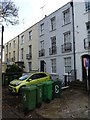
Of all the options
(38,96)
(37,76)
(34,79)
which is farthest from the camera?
(37,76)

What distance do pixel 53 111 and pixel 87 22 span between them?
1140 cm

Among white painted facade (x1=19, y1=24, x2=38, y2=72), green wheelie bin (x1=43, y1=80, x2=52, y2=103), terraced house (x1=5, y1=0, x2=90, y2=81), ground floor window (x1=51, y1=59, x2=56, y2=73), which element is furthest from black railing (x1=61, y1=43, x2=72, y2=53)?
green wheelie bin (x1=43, y1=80, x2=52, y2=103)

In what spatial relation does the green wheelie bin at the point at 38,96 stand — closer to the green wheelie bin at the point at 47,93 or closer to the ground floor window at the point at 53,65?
the green wheelie bin at the point at 47,93

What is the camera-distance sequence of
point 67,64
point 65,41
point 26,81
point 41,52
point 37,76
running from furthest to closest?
point 41,52, point 65,41, point 67,64, point 37,76, point 26,81

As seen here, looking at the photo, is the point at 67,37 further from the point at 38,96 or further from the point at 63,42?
the point at 38,96

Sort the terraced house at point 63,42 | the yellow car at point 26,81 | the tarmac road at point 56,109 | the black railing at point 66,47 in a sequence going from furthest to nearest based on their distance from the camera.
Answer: the black railing at point 66,47, the terraced house at point 63,42, the yellow car at point 26,81, the tarmac road at point 56,109

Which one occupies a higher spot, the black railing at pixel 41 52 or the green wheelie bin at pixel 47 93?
the black railing at pixel 41 52

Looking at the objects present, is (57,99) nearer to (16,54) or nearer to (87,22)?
(87,22)

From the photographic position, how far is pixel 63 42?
23.2 meters

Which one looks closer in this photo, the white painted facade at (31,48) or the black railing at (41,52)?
the black railing at (41,52)

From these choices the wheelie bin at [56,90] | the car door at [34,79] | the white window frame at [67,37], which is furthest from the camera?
the white window frame at [67,37]

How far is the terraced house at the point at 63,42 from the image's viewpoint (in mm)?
19812

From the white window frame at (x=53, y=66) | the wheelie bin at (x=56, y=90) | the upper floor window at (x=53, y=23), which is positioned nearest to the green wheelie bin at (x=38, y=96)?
the wheelie bin at (x=56, y=90)

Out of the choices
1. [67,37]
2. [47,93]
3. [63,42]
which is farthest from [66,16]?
[47,93]
